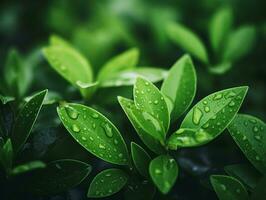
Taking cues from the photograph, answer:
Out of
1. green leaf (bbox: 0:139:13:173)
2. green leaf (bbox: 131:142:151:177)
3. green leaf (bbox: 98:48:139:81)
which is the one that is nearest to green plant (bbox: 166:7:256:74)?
green leaf (bbox: 98:48:139:81)

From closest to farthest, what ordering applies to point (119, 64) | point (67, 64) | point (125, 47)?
point (67, 64), point (119, 64), point (125, 47)

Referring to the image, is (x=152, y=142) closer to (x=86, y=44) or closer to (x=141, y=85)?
(x=141, y=85)

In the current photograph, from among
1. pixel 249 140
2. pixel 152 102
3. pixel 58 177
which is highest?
pixel 152 102

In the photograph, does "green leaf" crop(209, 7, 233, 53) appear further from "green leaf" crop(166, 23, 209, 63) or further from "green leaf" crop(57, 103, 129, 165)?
"green leaf" crop(57, 103, 129, 165)

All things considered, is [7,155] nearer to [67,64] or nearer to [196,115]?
[67,64]

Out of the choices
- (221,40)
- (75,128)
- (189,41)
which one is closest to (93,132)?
(75,128)
